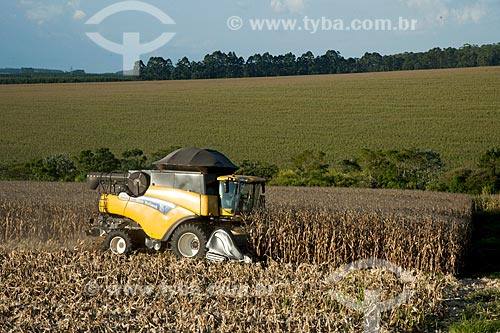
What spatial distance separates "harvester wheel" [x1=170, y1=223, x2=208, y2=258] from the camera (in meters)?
13.0

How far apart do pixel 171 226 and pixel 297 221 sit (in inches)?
96.6

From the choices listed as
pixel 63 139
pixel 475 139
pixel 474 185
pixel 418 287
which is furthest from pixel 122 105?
pixel 418 287

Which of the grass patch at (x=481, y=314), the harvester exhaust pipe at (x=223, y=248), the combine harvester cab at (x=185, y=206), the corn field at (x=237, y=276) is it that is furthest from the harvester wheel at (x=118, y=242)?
the grass patch at (x=481, y=314)

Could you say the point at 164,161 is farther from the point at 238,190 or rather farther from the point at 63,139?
the point at 63,139

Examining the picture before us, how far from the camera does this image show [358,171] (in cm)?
3188

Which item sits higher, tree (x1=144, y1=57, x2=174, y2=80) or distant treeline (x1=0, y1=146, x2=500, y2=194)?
tree (x1=144, y1=57, x2=174, y2=80)

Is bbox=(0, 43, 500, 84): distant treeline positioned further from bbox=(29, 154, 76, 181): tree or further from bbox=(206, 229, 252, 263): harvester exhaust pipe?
bbox=(206, 229, 252, 263): harvester exhaust pipe

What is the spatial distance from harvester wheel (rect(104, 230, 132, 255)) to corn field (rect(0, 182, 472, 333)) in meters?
0.26

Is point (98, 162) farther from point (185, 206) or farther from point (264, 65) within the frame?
point (264, 65)

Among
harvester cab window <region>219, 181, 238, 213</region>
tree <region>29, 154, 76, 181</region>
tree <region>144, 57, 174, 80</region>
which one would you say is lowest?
tree <region>29, 154, 76, 181</region>

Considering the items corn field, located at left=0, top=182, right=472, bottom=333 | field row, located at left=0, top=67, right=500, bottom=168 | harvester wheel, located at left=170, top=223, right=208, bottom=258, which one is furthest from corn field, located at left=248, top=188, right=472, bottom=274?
field row, located at left=0, top=67, right=500, bottom=168

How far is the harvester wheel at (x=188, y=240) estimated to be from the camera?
13047 mm

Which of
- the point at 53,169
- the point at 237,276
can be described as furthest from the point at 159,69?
the point at 237,276

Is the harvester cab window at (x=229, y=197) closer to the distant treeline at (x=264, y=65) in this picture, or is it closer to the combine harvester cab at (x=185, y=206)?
the combine harvester cab at (x=185, y=206)
